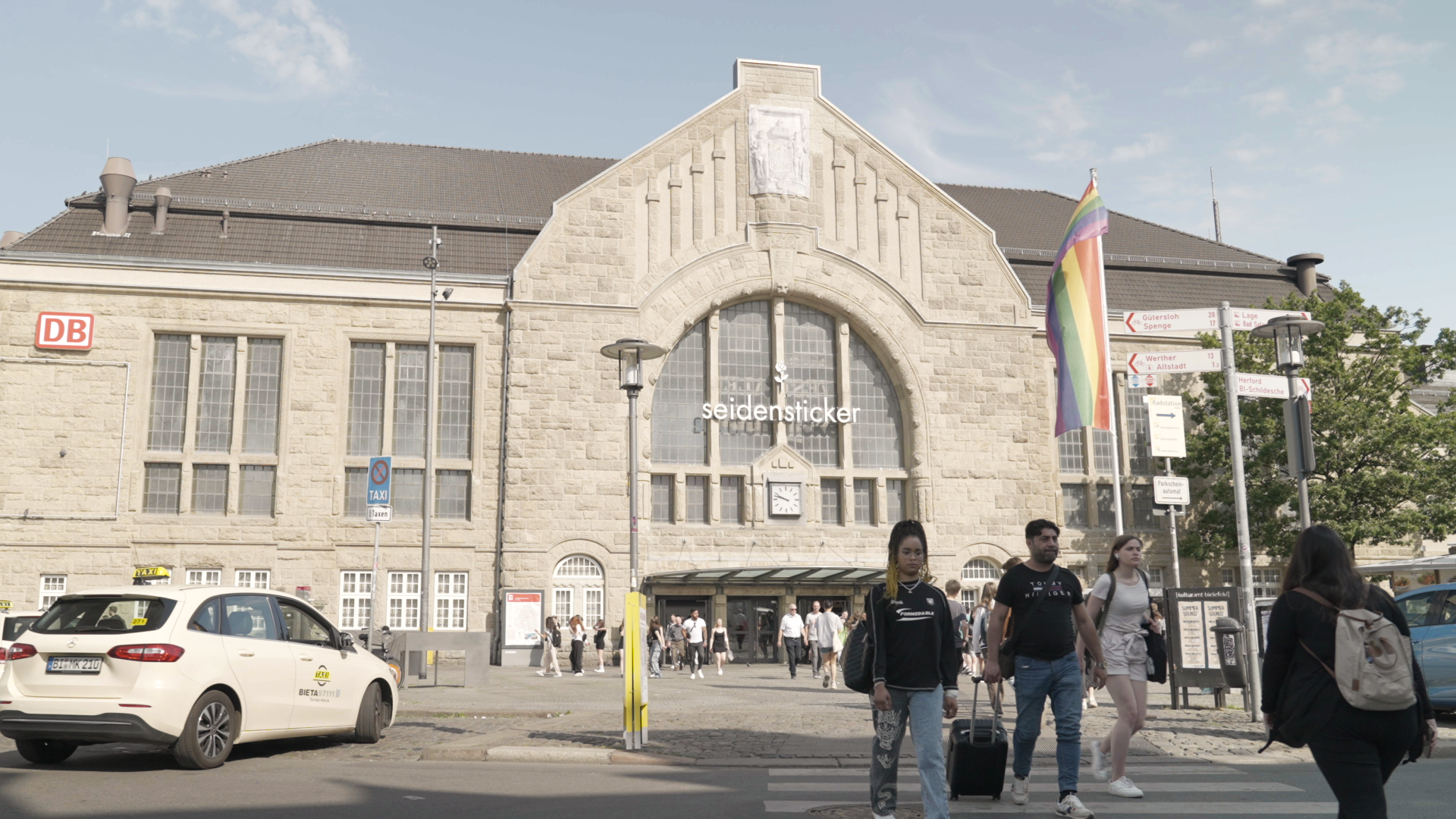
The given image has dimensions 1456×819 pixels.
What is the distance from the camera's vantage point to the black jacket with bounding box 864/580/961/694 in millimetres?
6652

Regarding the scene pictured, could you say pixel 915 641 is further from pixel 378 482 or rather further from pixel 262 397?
pixel 262 397

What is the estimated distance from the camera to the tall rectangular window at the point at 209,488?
3095cm

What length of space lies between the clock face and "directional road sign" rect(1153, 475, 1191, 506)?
1583 cm

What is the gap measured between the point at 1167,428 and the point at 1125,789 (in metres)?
16.3

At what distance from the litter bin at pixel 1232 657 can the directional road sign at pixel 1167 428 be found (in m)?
8.69

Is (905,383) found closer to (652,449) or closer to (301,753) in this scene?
(652,449)

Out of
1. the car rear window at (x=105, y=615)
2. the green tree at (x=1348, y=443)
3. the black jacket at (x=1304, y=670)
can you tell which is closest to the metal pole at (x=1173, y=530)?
the green tree at (x=1348, y=443)

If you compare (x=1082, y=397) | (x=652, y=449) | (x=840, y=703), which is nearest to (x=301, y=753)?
(x=840, y=703)

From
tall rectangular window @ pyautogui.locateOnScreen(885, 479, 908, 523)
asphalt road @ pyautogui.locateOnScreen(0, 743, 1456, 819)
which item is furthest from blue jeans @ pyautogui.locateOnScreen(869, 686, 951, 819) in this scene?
tall rectangular window @ pyautogui.locateOnScreen(885, 479, 908, 523)

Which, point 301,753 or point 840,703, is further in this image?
point 840,703

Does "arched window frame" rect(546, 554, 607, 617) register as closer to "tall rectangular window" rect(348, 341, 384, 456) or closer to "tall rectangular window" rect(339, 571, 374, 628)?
"tall rectangular window" rect(339, 571, 374, 628)

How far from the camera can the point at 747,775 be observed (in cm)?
977

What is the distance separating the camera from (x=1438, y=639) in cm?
1363

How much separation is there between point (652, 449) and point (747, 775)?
76.8 ft
